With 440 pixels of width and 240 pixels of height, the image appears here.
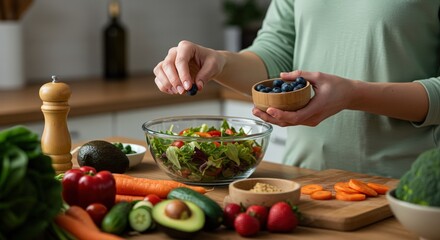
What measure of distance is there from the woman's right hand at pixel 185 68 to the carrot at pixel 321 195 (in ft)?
1.34

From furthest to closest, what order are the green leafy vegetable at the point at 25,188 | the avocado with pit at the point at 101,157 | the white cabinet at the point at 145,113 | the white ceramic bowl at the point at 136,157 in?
the white cabinet at the point at 145,113 < the white ceramic bowl at the point at 136,157 < the avocado with pit at the point at 101,157 < the green leafy vegetable at the point at 25,188

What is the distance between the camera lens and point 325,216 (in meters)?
1.42

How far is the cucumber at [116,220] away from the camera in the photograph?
1.34 meters

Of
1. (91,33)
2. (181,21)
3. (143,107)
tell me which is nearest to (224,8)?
(181,21)

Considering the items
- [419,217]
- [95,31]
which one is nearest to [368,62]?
[419,217]

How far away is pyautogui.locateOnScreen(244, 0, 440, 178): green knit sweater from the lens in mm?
1977

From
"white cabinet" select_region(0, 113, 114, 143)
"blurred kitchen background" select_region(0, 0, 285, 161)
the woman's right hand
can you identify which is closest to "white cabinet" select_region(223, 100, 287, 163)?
"blurred kitchen background" select_region(0, 0, 285, 161)

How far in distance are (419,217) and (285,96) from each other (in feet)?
1.65

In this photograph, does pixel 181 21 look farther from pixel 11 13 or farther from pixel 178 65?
pixel 178 65

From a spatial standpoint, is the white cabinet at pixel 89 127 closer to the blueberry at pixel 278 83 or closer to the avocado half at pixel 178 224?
the blueberry at pixel 278 83

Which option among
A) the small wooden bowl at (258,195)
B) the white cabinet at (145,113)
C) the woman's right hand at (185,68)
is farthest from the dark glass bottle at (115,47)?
the small wooden bowl at (258,195)

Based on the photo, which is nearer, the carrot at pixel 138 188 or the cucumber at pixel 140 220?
the cucumber at pixel 140 220

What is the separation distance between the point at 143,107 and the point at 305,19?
1.19 metres

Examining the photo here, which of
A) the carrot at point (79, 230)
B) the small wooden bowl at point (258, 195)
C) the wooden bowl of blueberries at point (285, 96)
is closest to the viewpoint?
the carrot at point (79, 230)
